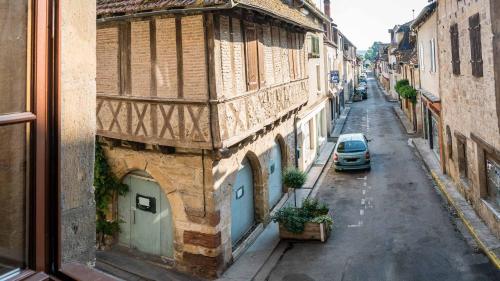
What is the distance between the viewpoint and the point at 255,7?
9.75 m

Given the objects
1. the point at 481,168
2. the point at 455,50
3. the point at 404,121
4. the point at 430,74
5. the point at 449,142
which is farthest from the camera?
the point at 404,121

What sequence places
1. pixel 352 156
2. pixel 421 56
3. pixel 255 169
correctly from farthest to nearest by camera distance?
pixel 421 56 → pixel 352 156 → pixel 255 169

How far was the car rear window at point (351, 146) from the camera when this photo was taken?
63.4 ft

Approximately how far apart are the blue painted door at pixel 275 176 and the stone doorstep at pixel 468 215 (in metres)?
5.93

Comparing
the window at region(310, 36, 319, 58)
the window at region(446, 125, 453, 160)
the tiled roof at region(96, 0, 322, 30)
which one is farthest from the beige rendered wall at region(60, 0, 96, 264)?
the window at region(310, 36, 319, 58)

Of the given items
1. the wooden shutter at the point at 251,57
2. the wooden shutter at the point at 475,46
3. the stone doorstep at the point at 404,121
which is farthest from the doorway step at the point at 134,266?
the stone doorstep at the point at 404,121

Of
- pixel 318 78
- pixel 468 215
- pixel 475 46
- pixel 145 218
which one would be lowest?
pixel 318 78

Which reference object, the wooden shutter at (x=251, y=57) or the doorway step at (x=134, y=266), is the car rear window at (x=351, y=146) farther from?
the doorway step at (x=134, y=266)

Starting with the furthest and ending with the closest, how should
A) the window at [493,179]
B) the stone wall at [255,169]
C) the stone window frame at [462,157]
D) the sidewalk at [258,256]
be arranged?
the stone window frame at [462,157], the window at [493,179], the stone wall at [255,169], the sidewalk at [258,256]

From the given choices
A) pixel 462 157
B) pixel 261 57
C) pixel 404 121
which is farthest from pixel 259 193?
pixel 404 121

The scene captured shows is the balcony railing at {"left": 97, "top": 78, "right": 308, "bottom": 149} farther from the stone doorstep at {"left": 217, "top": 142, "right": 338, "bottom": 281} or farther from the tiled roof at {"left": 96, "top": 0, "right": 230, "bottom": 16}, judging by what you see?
the stone doorstep at {"left": 217, "top": 142, "right": 338, "bottom": 281}

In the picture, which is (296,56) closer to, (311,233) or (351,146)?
(351,146)

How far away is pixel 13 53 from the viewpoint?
75.3 inches

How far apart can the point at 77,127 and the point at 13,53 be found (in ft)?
2.16
